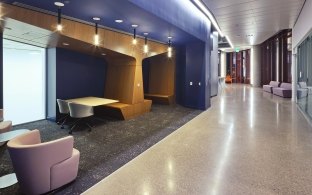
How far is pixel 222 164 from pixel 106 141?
2575 millimetres

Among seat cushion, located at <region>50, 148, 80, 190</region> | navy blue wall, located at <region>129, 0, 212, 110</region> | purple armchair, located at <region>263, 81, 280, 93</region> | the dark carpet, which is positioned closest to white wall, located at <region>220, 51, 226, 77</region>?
purple armchair, located at <region>263, 81, 280, 93</region>

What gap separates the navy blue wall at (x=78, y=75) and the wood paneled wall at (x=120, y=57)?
1.12 ft

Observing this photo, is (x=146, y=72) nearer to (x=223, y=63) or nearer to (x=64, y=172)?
(x=64, y=172)

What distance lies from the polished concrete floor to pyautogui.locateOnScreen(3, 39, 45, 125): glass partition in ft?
15.0

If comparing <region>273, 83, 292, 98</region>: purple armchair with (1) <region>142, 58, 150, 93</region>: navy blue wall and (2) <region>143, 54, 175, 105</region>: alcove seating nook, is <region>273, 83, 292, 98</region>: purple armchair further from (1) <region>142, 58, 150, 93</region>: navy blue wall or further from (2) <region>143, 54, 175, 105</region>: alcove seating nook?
(1) <region>142, 58, 150, 93</region>: navy blue wall

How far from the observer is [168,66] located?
35.5 ft

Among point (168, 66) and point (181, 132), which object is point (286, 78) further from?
point (181, 132)

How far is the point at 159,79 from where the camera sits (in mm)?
11156

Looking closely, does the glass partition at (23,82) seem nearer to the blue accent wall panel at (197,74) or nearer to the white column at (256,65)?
the blue accent wall panel at (197,74)

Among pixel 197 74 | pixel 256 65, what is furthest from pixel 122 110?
pixel 256 65

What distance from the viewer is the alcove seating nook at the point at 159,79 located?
35.0 feet

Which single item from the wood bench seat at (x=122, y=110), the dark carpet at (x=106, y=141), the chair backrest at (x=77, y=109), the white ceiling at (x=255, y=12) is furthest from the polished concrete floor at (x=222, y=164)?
the white ceiling at (x=255, y=12)

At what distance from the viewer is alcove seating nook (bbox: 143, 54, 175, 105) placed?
1066 centimetres

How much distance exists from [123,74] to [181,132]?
141 inches
